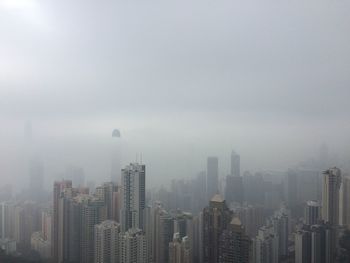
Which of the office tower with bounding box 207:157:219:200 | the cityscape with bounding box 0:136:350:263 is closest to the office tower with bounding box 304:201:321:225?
the cityscape with bounding box 0:136:350:263

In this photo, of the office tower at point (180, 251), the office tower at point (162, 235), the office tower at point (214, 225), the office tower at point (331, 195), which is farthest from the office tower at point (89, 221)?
the office tower at point (331, 195)

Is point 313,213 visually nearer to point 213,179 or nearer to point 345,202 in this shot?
point 345,202

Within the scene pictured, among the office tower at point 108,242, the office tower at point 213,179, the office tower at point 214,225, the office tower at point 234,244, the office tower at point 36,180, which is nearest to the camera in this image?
the office tower at point 234,244

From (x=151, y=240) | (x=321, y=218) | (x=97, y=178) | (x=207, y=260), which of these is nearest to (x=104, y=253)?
(x=151, y=240)

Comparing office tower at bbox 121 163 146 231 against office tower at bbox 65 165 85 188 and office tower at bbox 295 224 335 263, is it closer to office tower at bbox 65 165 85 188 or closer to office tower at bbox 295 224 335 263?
office tower at bbox 65 165 85 188

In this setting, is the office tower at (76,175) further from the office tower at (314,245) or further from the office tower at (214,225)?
the office tower at (314,245)

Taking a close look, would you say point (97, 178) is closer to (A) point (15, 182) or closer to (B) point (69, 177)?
(B) point (69, 177)
